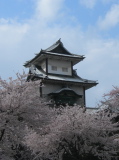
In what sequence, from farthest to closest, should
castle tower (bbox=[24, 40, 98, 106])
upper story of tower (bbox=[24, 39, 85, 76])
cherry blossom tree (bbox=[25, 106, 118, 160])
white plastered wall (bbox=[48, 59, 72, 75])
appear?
white plastered wall (bbox=[48, 59, 72, 75]) → upper story of tower (bbox=[24, 39, 85, 76]) → castle tower (bbox=[24, 40, 98, 106]) → cherry blossom tree (bbox=[25, 106, 118, 160])

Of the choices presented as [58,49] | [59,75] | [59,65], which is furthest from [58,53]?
[59,75]

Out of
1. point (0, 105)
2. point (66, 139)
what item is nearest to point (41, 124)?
point (0, 105)

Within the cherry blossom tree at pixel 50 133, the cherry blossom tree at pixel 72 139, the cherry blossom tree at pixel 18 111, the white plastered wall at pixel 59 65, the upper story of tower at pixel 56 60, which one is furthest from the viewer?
the white plastered wall at pixel 59 65

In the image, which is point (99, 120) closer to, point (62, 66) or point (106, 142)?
point (106, 142)

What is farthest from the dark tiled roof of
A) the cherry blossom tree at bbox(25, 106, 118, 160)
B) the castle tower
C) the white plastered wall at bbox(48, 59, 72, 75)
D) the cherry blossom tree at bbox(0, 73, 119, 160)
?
the cherry blossom tree at bbox(25, 106, 118, 160)

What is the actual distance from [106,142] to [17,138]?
19.4ft

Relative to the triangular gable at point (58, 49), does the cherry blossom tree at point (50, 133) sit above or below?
below

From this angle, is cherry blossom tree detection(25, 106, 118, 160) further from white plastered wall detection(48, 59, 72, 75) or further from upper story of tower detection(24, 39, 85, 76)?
white plastered wall detection(48, 59, 72, 75)

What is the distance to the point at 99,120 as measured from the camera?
14828mm

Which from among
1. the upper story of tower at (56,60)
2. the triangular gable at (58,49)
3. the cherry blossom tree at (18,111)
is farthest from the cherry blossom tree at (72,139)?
the triangular gable at (58,49)

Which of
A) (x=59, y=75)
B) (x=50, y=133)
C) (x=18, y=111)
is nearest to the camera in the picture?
(x=18, y=111)

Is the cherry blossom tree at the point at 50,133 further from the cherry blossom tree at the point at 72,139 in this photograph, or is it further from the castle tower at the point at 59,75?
the castle tower at the point at 59,75

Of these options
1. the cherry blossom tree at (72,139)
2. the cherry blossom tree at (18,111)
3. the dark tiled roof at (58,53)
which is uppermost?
the dark tiled roof at (58,53)

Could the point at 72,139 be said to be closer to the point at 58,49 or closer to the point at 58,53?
the point at 58,53
